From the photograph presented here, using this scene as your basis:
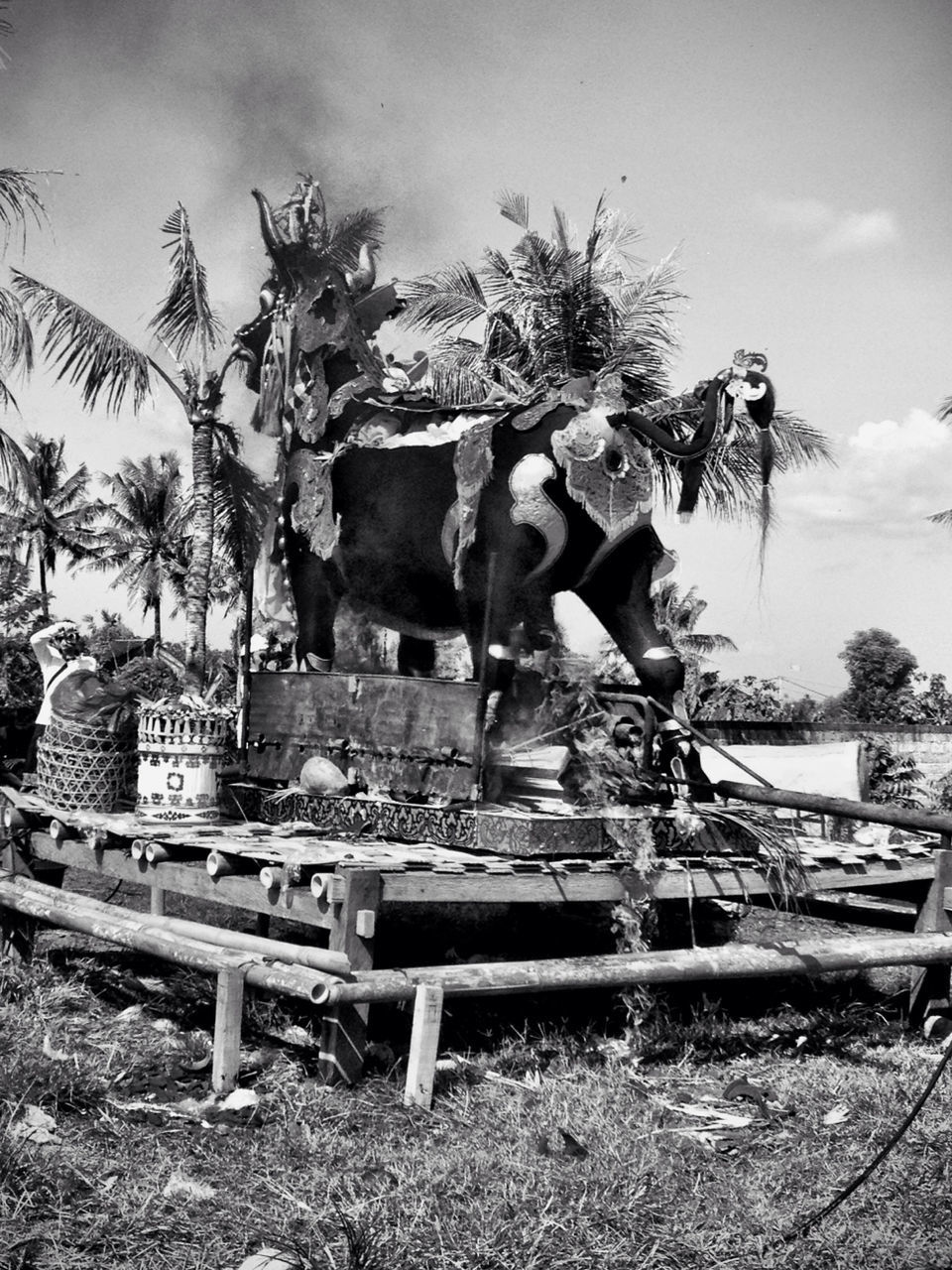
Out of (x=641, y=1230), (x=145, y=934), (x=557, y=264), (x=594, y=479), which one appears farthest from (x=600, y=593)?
(x=557, y=264)

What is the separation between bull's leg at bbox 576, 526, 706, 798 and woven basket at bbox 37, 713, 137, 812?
271cm

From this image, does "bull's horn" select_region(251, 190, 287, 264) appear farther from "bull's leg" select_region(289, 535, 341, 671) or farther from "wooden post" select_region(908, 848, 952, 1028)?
"wooden post" select_region(908, 848, 952, 1028)

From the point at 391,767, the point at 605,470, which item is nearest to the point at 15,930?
the point at 391,767

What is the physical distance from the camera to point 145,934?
197 inches

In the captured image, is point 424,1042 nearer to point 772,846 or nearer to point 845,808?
point 845,808

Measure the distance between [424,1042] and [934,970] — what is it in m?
2.88

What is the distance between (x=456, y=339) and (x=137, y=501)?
30.9 metres

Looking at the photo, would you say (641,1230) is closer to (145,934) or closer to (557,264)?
(145,934)

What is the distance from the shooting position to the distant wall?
1346cm

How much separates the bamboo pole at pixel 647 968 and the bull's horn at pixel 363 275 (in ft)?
13.7

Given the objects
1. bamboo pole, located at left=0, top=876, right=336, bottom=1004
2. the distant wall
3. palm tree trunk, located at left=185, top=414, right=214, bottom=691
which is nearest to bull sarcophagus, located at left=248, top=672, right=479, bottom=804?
bamboo pole, located at left=0, top=876, right=336, bottom=1004

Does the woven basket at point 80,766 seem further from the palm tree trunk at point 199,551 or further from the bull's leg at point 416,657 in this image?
the palm tree trunk at point 199,551

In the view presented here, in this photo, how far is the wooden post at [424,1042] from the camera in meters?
4.21

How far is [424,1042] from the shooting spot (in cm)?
422
